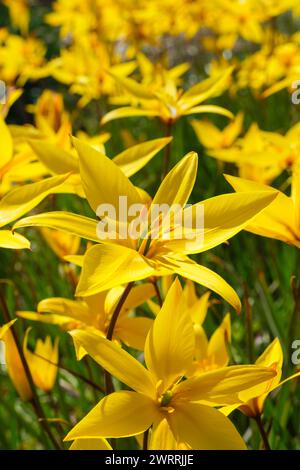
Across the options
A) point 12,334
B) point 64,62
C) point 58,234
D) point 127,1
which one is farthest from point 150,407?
point 127,1

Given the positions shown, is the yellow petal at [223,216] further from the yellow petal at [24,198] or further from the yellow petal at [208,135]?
the yellow petal at [208,135]

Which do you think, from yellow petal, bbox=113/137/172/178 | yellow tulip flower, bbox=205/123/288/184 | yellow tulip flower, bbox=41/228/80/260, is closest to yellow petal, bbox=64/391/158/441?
yellow petal, bbox=113/137/172/178

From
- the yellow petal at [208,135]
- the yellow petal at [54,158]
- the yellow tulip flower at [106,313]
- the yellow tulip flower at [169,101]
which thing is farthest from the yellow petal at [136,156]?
the yellow petal at [208,135]

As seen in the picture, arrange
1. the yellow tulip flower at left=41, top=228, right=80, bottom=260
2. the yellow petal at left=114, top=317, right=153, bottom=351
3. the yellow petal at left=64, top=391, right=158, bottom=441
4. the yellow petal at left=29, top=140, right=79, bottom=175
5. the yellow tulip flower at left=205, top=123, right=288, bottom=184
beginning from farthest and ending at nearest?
the yellow tulip flower at left=205, top=123, right=288, bottom=184 → the yellow tulip flower at left=41, top=228, right=80, bottom=260 → the yellow petal at left=29, top=140, right=79, bottom=175 → the yellow petal at left=114, top=317, right=153, bottom=351 → the yellow petal at left=64, top=391, right=158, bottom=441

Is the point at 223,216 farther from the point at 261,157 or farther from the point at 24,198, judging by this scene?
the point at 261,157

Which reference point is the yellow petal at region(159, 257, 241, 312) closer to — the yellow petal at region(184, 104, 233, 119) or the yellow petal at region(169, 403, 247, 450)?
the yellow petal at region(169, 403, 247, 450)

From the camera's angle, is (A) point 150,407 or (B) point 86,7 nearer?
(A) point 150,407
